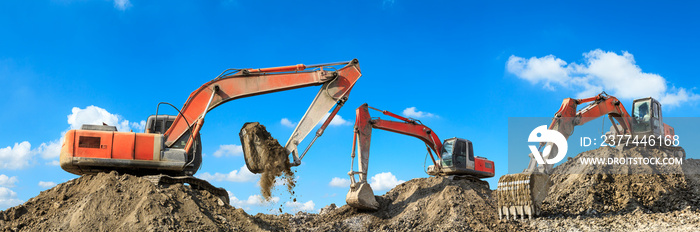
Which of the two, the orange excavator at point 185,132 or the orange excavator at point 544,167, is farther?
the orange excavator at point 544,167

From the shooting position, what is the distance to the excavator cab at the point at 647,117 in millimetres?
19016

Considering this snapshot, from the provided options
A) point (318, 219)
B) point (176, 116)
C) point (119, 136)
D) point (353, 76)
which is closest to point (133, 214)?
point (119, 136)

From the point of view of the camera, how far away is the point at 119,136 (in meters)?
12.0

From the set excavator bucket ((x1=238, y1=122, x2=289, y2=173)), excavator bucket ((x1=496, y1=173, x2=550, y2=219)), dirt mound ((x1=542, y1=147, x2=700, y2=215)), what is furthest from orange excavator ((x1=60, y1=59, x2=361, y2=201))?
dirt mound ((x1=542, y1=147, x2=700, y2=215))

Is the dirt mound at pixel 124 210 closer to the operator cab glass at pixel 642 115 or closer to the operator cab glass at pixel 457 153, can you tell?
the operator cab glass at pixel 457 153

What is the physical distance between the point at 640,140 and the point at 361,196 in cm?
1010

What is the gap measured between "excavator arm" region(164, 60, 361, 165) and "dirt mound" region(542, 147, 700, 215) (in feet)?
23.2

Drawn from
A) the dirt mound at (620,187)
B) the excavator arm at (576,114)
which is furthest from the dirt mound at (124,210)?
the dirt mound at (620,187)

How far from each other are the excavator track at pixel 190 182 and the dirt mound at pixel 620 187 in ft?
30.0

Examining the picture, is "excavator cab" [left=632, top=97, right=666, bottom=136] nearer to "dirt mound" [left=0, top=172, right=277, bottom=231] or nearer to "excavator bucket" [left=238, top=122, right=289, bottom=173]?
"excavator bucket" [left=238, top=122, right=289, bottom=173]

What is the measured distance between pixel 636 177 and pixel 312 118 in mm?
10443

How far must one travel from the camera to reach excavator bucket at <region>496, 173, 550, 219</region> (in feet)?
48.9

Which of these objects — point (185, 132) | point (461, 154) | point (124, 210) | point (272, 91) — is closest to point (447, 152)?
point (461, 154)

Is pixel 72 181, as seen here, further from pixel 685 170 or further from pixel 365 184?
pixel 685 170
